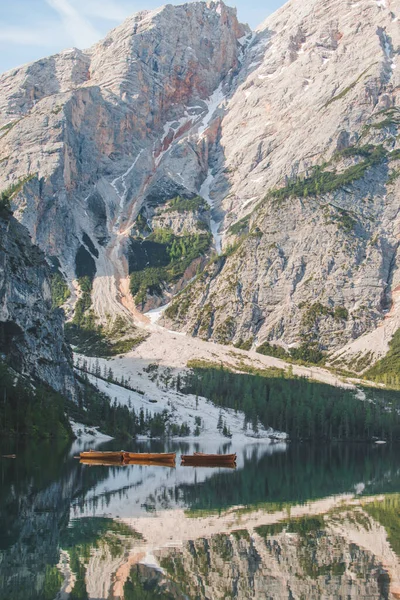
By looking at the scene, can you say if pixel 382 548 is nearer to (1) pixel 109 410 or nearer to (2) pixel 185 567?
(2) pixel 185 567

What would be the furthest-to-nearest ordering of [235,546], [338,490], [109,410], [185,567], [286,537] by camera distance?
[109,410] < [338,490] < [286,537] < [235,546] < [185,567]

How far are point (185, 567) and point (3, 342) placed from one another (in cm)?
13363

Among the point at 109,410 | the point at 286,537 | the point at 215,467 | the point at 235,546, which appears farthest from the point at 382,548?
the point at 109,410

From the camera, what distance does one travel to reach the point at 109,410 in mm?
181375

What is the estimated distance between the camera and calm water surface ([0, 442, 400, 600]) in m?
30.9

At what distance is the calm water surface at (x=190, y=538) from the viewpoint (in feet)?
101

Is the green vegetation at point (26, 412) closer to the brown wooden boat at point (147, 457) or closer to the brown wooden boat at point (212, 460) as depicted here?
the brown wooden boat at point (147, 457)

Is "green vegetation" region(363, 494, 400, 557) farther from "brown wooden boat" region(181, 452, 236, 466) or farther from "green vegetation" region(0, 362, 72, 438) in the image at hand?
"green vegetation" region(0, 362, 72, 438)

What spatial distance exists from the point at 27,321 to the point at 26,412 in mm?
50861

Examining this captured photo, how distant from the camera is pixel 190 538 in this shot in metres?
41.5

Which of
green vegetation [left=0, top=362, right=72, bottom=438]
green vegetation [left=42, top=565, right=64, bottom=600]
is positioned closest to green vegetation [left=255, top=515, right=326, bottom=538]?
green vegetation [left=42, top=565, right=64, bottom=600]

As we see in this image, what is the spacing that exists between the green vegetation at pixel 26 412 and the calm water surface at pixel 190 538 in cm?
4863

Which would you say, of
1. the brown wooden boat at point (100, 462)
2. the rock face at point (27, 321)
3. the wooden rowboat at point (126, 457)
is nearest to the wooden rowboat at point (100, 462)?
the brown wooden boat at point (100, 462)

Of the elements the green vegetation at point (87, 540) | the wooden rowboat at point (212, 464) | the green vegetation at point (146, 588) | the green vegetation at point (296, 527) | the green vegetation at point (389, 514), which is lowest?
the wooden rowboat at point (212, 464)
